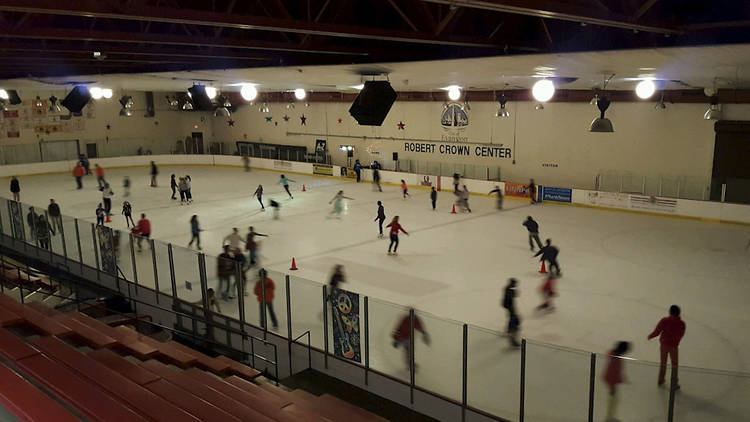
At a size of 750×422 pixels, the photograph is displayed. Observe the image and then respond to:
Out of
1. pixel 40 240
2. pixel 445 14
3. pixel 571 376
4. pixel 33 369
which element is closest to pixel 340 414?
pixel 571 376

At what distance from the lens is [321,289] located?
28.6 feet

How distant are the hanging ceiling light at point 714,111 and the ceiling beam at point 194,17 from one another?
13708mm

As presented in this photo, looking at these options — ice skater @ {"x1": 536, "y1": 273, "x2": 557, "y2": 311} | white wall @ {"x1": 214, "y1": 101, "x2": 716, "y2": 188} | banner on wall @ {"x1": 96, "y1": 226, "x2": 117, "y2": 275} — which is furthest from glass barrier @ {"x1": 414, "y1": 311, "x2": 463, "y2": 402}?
white wall @ {"x1": 214, "y1": 101, "x2": 716, "y2": 188}

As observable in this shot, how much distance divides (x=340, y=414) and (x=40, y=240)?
10.9m

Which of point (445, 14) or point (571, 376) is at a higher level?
point (445, 14)

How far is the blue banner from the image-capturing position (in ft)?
78.2

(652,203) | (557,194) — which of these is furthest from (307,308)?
(557,194)

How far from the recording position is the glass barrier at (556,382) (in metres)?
6.60

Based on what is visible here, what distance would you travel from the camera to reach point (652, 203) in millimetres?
21672

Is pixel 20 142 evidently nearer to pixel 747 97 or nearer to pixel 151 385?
pixel 151 385

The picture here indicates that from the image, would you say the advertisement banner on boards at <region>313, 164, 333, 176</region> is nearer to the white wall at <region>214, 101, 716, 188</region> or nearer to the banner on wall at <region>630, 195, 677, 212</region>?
the white wall at <region>214, 101, 716, 188</region>

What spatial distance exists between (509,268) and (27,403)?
1221cm

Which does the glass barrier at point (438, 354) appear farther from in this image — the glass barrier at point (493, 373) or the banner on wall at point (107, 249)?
the banner on wall at point (107, 249)

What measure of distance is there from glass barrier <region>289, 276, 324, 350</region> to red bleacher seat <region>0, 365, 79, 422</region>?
4869 millimetres
